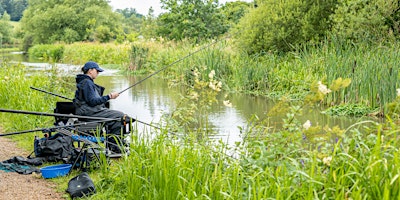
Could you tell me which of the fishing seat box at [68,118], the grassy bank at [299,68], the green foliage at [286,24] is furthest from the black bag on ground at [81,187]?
the green foliage at [286,24]

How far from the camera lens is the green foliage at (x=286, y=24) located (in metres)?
15.9

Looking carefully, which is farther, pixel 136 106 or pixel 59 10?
pixel 59 10

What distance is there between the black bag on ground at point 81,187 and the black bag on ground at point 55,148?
1010 mm

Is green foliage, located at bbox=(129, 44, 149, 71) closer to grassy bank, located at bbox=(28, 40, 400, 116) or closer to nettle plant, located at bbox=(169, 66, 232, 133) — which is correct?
grassy bank, located at bbox=(28, 40, 400, 116)

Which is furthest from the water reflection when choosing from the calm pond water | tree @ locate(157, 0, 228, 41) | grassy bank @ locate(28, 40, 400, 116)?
tree @ locate(157, 0, 228, 41)

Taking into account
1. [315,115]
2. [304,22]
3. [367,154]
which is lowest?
[315,115]

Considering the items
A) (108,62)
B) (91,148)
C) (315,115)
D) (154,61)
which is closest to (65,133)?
(91,148)

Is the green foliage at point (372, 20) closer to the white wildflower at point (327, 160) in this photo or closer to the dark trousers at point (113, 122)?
the dark trousers at point (113, 122)

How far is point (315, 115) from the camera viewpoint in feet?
33.7

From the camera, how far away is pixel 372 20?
13.4 metres

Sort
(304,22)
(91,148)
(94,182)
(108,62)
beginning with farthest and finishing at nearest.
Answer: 1. (108,62)
2. (304,22)
3. (91,148)
4. (94,182)

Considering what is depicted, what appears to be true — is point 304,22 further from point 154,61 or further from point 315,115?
point 154,61

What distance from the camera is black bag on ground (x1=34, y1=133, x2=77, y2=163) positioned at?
5.86 m

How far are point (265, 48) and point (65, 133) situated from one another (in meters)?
11.3
